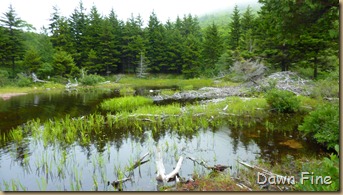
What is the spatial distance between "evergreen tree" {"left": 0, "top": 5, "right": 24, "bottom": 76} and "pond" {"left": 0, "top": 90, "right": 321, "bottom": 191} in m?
33.2

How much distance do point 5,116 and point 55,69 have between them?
91.0ft

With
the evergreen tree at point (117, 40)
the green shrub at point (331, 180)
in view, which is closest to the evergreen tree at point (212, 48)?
the evergreen tree at point (117, 40)

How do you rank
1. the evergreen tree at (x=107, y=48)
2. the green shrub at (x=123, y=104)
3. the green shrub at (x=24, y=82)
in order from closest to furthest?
the green shrub at (x=123, y=104) < the green shrub at (x=24, y=82) < the evergreen tree at (x=107, y=48)

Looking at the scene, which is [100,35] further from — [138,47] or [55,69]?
[55,69]

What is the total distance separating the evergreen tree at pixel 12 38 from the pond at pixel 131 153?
33.2 m

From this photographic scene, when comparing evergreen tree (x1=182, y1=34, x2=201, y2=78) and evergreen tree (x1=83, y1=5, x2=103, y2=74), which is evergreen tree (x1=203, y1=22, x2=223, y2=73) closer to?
evergreen tree (x1=182, y1=34, x2=201, y2=78)

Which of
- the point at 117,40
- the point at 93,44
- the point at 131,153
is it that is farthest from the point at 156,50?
the point at 131,153

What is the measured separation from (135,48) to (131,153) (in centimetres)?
4472

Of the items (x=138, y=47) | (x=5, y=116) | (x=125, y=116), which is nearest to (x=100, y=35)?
(x=138, y=47)

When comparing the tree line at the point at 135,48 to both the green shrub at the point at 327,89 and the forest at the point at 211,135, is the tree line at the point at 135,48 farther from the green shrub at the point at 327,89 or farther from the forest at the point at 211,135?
the green shrub at the point at 327,89

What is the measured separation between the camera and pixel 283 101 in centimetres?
1345

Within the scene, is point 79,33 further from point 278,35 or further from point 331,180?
point 331,180

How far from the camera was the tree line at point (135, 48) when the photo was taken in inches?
1158

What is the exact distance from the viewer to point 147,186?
242 inches
